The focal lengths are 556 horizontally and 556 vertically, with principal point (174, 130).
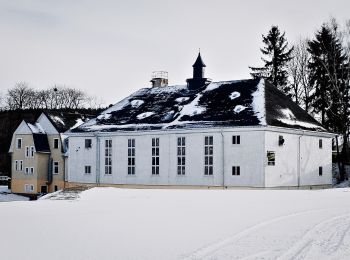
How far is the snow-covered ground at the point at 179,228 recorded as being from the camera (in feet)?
40.3

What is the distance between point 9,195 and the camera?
53312 millimetres

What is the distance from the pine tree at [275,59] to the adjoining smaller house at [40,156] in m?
21.5

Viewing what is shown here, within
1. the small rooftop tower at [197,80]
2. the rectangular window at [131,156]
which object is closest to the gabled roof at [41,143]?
the rectangular window at [131,156]

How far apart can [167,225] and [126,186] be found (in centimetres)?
2582

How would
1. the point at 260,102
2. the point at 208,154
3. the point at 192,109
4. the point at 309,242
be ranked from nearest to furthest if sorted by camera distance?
1. the point at 309,242
2. the point at 208,154
3. the point at 260,102
4. the point at 192,109

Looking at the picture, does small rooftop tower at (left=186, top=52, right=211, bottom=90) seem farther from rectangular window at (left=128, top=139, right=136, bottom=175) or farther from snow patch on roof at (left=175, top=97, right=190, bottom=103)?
rectangular window at (left=128, top=139, right=136, bottom=175)

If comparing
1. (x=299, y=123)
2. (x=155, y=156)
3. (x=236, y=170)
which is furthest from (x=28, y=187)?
(x=299, y=123)

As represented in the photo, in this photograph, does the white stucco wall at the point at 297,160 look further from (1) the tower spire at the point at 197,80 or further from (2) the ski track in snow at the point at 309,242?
(2) the ski track in snow at the point at 309,242

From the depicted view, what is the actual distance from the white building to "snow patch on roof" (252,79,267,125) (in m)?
0.07

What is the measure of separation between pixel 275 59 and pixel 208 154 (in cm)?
2386

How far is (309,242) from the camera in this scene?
13414mm

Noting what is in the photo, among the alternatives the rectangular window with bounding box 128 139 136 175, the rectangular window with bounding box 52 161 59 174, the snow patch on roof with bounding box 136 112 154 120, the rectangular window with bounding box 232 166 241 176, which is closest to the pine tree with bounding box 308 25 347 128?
the rectangular window with bounding box 232 166 241 176

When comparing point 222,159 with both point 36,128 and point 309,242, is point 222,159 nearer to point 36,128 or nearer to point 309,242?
point 36,128

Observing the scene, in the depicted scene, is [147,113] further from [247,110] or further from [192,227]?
[192,227]
